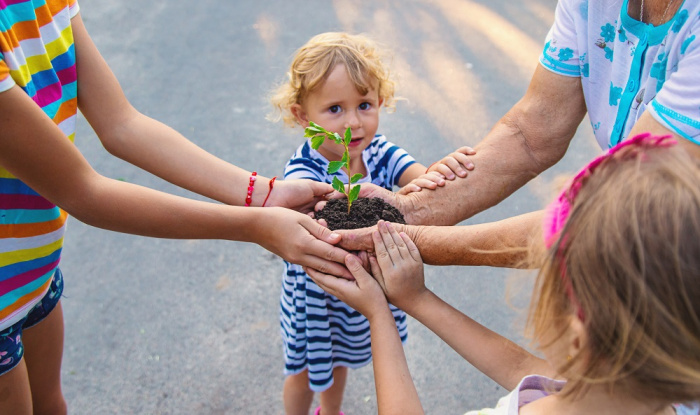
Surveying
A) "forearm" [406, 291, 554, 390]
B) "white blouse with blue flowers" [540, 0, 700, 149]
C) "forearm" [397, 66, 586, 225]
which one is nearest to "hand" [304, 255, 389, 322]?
"forearm" [406, 291, 554, 390]

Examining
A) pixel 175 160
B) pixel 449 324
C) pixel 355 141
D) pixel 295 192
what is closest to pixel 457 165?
pixel 355 141

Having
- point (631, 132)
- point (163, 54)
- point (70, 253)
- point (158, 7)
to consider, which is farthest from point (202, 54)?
point (631, 132)

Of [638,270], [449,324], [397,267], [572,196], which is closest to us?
[638,270]

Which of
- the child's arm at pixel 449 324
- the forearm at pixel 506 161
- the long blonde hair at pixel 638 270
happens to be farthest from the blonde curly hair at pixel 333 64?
the long blonde hair at pixel 638 270

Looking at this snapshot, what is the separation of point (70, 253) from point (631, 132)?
3201mm

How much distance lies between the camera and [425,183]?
219cm

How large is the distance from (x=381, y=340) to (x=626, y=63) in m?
1.03

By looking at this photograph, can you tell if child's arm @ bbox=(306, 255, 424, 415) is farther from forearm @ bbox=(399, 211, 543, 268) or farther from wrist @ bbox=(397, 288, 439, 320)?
forearm @ bbox=(399, 211, 543, 268)

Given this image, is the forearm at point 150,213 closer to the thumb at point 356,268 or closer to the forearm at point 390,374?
the thumb at point 356,268

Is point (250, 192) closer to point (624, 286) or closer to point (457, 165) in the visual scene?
point (457, 165)

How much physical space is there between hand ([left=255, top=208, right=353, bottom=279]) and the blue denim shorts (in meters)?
0.72

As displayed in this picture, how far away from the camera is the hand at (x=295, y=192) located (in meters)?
2.12

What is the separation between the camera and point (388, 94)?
93.5 inches

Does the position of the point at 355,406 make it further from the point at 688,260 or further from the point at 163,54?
the point at 163,54
